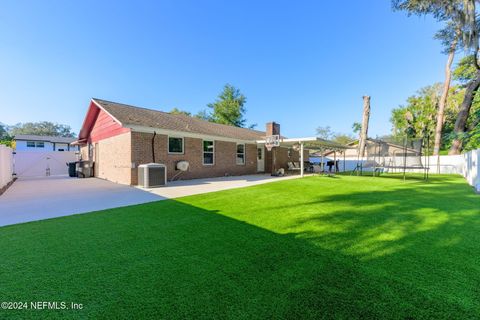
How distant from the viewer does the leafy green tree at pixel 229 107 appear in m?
31.3

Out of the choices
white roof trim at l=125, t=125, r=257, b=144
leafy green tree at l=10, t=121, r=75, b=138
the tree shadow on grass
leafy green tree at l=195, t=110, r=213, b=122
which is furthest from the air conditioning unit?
leafy green tree at l=10, t=121, r=75, b=138

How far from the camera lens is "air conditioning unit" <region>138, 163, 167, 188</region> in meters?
Result: 8.45

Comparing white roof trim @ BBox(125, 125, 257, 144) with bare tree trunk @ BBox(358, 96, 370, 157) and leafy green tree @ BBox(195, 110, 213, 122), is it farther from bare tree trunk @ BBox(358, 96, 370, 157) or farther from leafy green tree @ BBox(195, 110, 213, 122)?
leafy green tree @ BBox(195, 110, 213, 122)

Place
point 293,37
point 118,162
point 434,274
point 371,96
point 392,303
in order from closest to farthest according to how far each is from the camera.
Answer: point 392,303
point 434,274
point 118,162
point 293,37
point 371,96

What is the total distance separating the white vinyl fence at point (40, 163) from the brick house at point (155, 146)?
2149mm

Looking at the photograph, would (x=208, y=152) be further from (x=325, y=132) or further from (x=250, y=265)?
(x=325, y=132)

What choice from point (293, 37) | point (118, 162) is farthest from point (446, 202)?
point (293, 37)

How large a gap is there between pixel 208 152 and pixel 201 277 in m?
10.3

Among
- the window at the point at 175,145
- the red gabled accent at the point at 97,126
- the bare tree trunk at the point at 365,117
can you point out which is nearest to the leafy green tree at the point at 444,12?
the bare tree trunk at the point at 365,117

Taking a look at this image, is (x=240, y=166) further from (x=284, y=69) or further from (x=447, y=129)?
(x=447, y=129)

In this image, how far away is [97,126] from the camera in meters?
12.7

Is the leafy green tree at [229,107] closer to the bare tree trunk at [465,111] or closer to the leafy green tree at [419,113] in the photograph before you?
the leafy green tree at [419,113]

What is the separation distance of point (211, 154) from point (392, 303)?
36.6ft

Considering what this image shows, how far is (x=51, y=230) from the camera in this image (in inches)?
139
